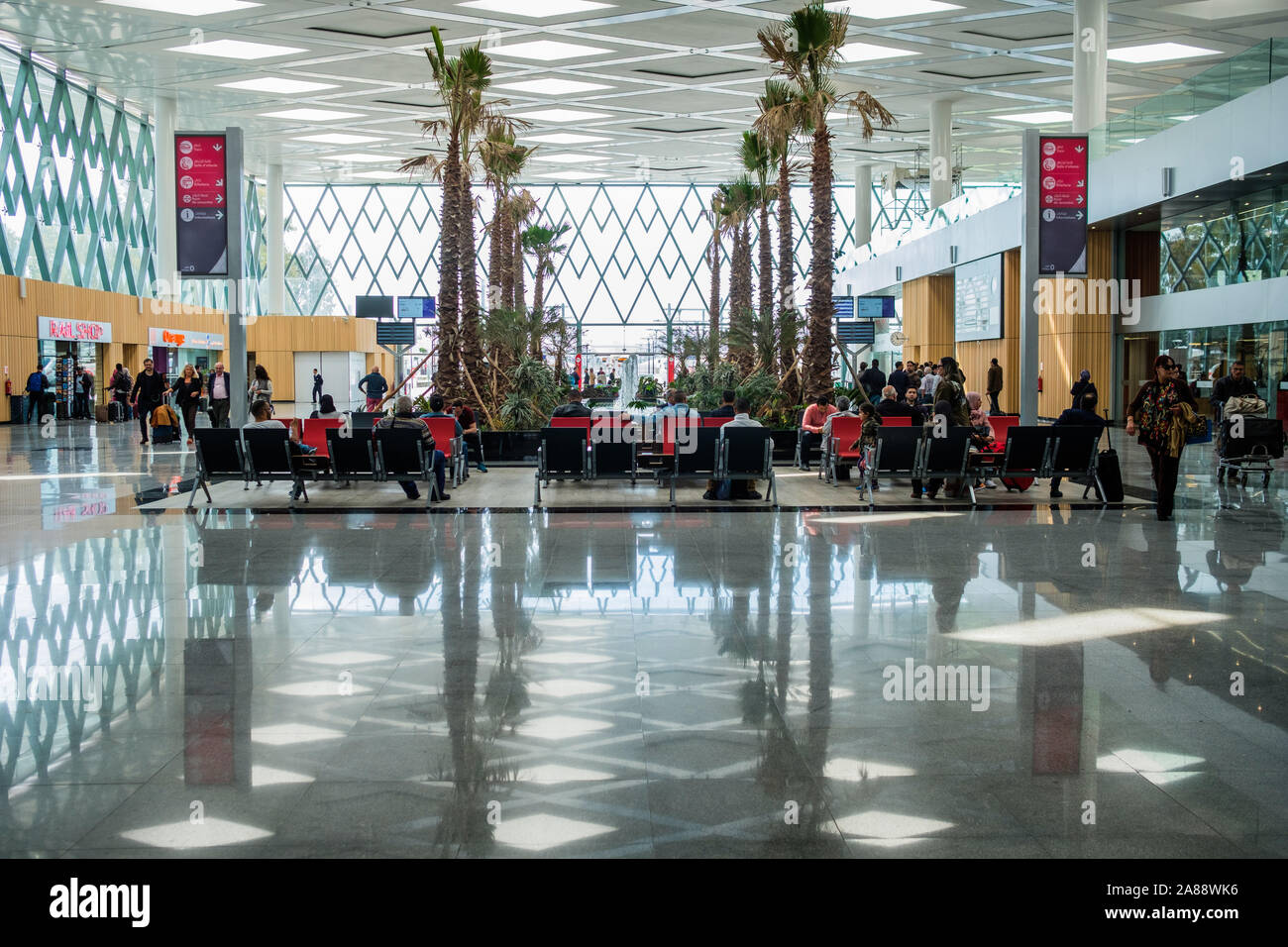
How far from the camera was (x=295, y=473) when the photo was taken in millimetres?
12578

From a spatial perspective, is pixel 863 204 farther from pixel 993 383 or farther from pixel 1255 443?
pixel 1255 443

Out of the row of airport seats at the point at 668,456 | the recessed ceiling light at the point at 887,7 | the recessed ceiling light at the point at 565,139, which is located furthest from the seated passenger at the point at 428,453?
the recessed ceiling light at the point at 565,139

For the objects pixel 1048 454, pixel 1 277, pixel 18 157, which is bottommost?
pixel 1048 454

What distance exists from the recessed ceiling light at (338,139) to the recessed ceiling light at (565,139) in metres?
5.98

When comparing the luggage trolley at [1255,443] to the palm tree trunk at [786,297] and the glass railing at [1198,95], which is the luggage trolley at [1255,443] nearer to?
the glass railing at [1198,95]

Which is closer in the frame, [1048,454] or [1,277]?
[1048,454]

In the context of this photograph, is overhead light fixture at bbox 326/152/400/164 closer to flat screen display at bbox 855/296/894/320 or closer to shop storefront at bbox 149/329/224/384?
shop storefront at bbox 149/329/224/384

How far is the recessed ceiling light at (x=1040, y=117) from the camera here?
128 feet

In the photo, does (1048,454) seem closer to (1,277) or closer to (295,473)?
(295,473)

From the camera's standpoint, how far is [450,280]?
20.3 meters

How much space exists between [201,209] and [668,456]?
684cm

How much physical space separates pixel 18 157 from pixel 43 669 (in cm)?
3092

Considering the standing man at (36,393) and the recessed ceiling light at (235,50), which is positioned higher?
the recessed ceiling light at (235,50)
